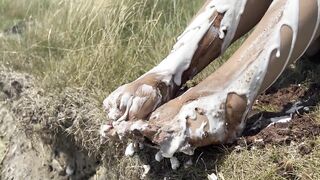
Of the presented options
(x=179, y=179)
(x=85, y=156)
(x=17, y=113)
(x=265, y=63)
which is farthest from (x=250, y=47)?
(x=17, y=113)

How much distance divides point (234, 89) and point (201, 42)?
11.3 inches

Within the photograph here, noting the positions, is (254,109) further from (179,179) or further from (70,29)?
(70,29)

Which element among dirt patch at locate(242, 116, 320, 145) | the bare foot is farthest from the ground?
the bare foot

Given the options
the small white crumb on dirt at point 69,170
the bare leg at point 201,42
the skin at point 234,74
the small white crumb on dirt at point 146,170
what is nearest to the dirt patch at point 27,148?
the small white crumb on dirt at point 69,170

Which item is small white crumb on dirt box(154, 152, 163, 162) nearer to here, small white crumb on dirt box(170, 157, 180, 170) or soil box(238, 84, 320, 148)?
small white crumb on dirt box(170, 157, 180, 170)

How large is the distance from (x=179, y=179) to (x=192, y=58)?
41 cm

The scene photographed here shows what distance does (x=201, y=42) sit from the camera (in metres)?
2.18

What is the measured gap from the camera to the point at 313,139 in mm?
1933

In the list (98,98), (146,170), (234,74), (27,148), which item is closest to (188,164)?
(146,170)

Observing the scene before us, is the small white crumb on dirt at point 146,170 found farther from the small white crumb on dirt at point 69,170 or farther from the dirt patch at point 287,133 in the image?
the small white crumb on dirt at point 69,170

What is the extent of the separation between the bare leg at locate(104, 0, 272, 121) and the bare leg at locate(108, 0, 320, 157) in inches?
4.3

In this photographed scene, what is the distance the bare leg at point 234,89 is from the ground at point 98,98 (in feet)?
0.32

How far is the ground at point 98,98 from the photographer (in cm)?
194

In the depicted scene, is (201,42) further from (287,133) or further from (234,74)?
(287,133)
